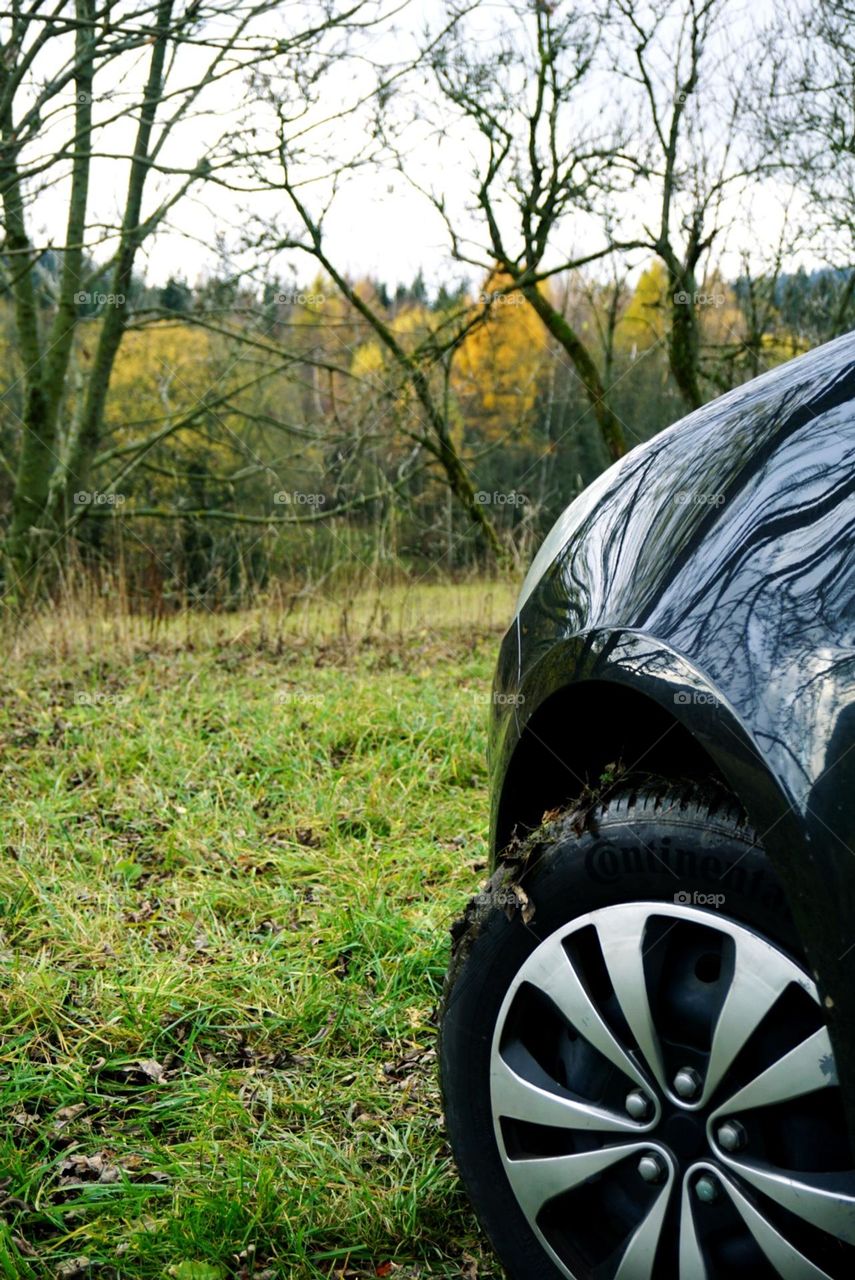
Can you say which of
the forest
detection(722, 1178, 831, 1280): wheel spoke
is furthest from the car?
the forest

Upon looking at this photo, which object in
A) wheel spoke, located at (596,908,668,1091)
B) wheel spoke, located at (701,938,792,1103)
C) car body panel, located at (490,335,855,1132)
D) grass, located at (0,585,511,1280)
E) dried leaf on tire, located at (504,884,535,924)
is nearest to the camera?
car body panel, located at (490,335,855,1132)

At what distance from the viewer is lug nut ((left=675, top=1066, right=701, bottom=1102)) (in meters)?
1.37

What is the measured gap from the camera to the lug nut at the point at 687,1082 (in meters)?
1.37

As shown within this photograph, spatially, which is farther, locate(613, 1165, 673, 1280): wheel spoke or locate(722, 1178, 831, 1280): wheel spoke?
locate(613, 1165, 673, 1280): wheel spoke

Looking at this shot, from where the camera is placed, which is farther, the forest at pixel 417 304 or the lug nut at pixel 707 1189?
the forest at pixel 417 304

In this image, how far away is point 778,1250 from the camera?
50.6 inches

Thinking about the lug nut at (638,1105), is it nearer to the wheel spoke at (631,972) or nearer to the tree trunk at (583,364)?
the wheel spoke at (631,972)

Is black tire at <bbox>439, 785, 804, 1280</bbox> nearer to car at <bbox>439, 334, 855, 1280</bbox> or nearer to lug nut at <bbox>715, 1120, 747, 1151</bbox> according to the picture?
car at <bbox>439, 334, 855, 1280</bbox>

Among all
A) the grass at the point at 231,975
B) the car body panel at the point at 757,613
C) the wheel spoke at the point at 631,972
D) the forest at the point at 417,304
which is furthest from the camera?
the forest at the point at 417,304

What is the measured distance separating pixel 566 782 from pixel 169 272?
9.90 metres

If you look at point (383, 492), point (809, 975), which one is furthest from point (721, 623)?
point (383, 492)

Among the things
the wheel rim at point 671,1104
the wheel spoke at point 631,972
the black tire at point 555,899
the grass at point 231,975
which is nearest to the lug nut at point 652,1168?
the wheel rim at point 671,1104

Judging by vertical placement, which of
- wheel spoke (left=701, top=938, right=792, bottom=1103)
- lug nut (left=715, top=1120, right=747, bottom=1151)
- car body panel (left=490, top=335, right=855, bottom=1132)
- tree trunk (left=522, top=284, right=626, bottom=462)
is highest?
tree trunk (left=522, top=284, right=626, bottom=462)

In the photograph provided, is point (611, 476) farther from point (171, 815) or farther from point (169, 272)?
point (169, 272)
